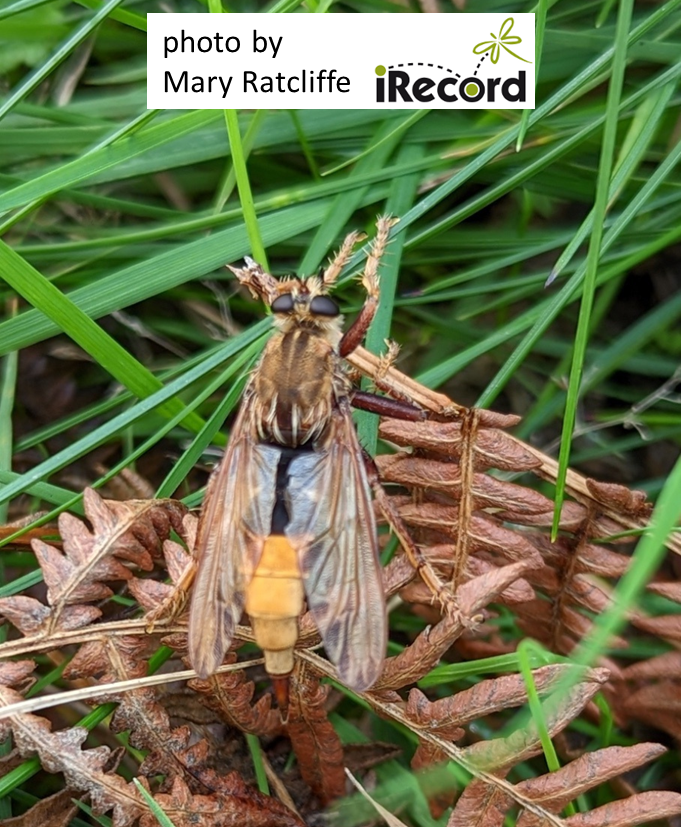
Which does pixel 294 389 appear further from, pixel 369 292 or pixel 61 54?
pixel 61 54

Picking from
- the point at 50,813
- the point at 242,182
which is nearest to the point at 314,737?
the point at 50,813

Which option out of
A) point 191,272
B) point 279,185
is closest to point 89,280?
point 191,272

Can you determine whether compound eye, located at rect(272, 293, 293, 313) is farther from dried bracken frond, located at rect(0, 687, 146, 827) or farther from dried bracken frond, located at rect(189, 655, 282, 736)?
dried bracken frond, located at rect(0, 687, 146, 827)

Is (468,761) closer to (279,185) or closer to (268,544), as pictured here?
(268,544)

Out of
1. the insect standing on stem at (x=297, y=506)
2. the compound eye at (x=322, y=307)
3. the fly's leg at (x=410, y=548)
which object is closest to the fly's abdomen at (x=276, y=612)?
the insect standing on stem at (x=297, y=506)

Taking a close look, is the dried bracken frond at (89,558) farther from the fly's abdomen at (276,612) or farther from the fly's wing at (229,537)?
the fly's abdomen at (276,612)
